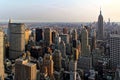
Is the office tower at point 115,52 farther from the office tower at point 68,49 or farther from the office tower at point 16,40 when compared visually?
the office tower at point 16,40

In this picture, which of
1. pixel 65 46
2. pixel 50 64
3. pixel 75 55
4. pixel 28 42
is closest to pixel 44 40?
pixel 28 42

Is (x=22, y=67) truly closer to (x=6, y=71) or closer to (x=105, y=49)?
(x=6, y=71)

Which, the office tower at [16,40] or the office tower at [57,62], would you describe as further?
the office tower at [16,40]

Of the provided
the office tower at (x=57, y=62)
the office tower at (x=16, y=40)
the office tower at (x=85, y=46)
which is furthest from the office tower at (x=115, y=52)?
the office tower at (x=16, y=40)

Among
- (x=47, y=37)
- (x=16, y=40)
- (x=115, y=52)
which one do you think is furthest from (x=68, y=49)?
(x=115, y=52)

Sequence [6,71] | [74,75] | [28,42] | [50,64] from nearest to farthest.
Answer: [74,75]
[50,64]
[6,71]
[28,42]

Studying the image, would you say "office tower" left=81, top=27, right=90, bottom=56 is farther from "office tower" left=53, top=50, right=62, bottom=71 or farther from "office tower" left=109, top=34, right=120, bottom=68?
"office tower" left=53, top=50, right=62, bottom=71

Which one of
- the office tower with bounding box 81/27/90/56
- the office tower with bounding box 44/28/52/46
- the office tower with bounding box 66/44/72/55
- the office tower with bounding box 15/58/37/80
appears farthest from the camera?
the office tower with bounding box 44/28/52/46

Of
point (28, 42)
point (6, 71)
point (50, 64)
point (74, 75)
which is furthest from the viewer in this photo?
point (28, 42)

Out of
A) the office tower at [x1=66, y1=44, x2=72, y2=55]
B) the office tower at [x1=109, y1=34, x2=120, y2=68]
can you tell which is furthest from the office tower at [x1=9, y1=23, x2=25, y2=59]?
the office tower at [x1=109, y1=34, x2=120, y2=68]
